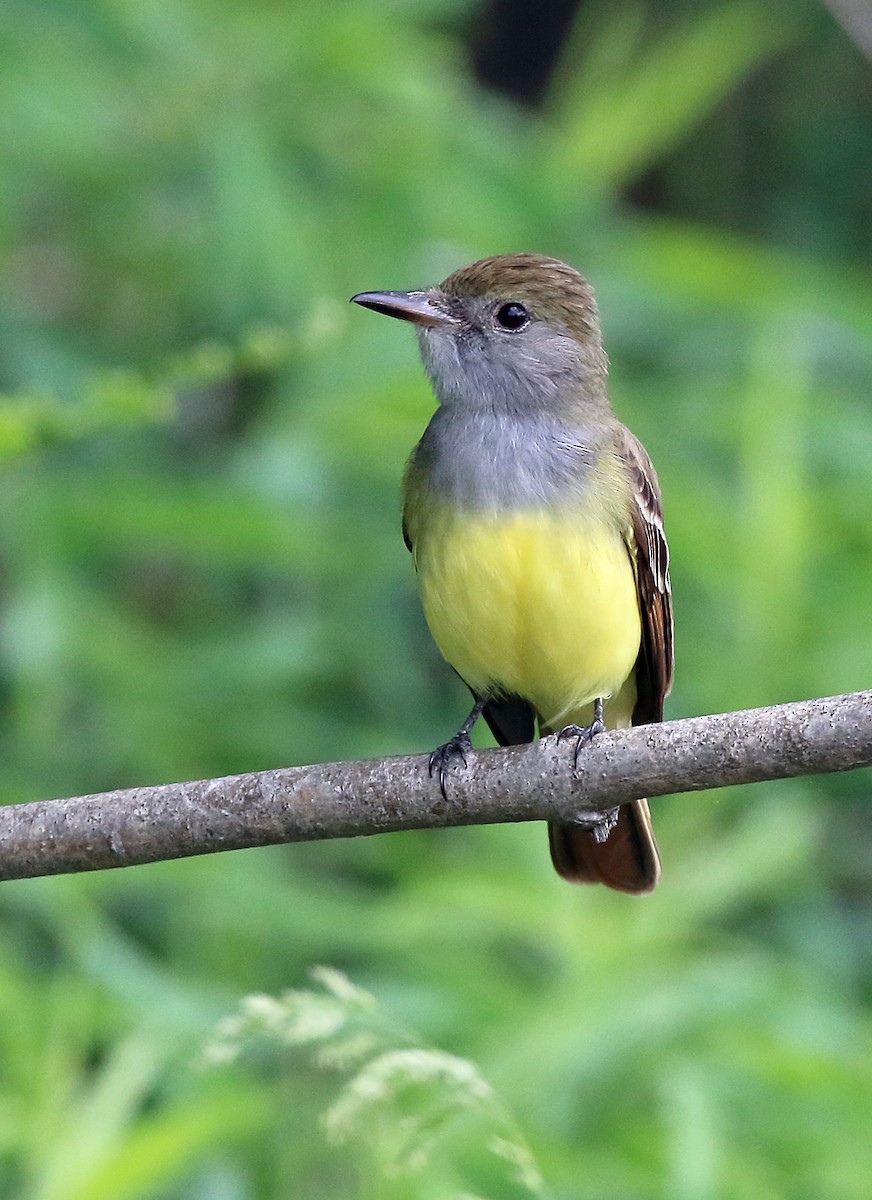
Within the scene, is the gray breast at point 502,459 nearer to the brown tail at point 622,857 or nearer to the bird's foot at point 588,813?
the bird's foot at point 588,813

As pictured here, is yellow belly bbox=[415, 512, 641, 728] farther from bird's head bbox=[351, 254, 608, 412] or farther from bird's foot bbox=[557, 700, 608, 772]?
bird's head bbox=[351, 254, 608, 412]

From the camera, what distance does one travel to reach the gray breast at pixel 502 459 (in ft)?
12.5

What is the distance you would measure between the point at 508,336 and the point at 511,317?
6 centimetres

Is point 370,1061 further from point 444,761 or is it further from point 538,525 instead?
point 538,525

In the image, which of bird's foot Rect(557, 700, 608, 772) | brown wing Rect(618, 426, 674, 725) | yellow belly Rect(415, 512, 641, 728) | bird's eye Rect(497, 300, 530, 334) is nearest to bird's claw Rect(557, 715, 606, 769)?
bird's foot Rect(557, 700, 608, 772)

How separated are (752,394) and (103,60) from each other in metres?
2.49

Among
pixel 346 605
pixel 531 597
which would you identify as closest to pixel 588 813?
Answer: pixel 531 597

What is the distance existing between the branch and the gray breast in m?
0.89

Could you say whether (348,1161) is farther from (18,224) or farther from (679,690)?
(18,224)

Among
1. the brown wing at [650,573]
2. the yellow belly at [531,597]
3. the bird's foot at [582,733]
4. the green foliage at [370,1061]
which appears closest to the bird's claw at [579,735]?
the bird's foot at [582,733]

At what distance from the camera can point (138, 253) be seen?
6.25 metres

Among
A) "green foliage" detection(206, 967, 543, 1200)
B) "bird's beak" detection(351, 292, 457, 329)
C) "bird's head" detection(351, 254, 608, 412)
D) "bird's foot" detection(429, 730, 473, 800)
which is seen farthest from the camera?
"bird's head" detection(351, 254, 608, 412)

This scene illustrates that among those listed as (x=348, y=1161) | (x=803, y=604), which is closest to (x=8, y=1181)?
(x=348, y=1161)

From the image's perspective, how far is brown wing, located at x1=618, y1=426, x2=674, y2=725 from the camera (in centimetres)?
403
